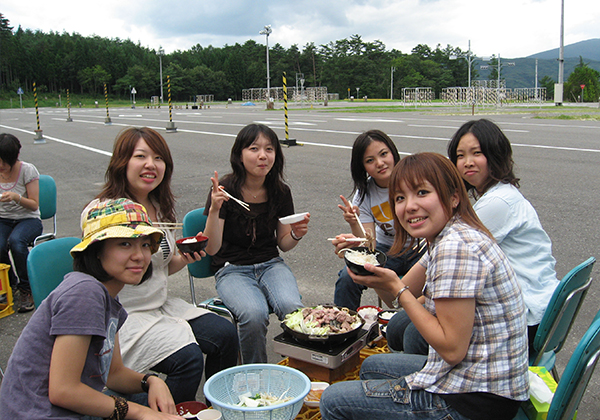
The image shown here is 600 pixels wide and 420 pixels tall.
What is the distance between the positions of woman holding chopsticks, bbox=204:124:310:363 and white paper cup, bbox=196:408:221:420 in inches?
42.4

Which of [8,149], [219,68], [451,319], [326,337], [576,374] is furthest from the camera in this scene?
[219,68]

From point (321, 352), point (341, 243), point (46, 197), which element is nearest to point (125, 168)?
point (341, 243)

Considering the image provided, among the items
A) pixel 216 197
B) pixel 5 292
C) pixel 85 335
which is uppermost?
pixel 216 197

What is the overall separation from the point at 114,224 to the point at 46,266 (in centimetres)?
97

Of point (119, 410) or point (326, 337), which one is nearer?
point (119, 410)

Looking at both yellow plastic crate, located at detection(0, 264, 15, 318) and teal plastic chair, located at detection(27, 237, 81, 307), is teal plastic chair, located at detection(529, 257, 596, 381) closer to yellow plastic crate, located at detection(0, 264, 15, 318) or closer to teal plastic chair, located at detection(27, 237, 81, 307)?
teal plastic chair, located at detection(27, 237, 81, 307)

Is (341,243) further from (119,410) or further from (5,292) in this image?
(5,292)

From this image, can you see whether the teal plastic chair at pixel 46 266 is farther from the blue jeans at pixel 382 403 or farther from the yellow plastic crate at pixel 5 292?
the yellow plastic crate at pixel 5 292

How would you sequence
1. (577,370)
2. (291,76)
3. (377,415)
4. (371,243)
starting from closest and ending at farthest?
(577,370)
(377,415)
(371,243)
(291,76)

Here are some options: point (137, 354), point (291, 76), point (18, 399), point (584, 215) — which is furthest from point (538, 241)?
point (291, 76)

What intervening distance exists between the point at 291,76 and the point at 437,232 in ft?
349

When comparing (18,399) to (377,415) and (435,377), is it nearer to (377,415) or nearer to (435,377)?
(377,415)

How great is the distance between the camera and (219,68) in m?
119

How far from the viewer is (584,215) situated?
6.76 meters
